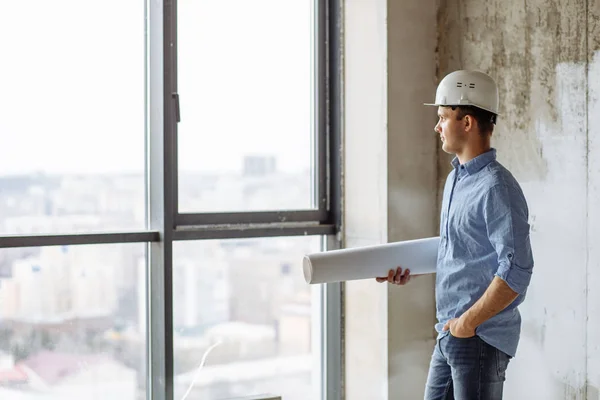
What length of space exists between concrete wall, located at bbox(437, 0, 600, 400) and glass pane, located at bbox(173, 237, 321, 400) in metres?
0.95

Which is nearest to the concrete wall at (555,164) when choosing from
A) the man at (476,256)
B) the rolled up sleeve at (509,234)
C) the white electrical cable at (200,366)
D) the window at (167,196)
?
the man at (476,256)

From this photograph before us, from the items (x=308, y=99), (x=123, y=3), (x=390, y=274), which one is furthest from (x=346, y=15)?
(x=390, y=274)

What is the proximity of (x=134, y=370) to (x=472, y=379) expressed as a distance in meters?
1.43

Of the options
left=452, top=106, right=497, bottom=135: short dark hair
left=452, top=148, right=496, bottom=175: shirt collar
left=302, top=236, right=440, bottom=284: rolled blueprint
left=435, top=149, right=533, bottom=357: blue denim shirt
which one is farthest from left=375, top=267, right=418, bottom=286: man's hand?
left=452, top=106, right=497, bottom=135: short dark hair

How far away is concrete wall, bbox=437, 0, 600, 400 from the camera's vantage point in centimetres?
257

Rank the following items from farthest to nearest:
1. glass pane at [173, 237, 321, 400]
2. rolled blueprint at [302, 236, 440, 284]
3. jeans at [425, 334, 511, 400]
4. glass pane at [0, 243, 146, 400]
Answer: glass pane at [173, 237, 321, 400], glass pane at [0, 243, 146, 400], rolled blueprint at [302, 236, 440, 284], jeans at [425, 334, 511, 400]

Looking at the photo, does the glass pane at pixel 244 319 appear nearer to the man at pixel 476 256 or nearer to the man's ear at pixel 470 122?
the man at pixel 476 256

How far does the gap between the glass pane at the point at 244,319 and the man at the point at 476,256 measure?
106 cm

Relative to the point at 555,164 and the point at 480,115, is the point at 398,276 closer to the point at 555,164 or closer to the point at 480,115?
the point at 480,115

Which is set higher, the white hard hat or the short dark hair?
the white hard hat

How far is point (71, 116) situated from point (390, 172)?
50.5 inches

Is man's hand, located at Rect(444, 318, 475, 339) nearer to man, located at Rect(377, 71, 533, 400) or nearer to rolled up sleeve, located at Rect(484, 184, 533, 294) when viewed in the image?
man, located at Rect(377, 71, 533, 400)

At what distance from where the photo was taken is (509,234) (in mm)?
2088

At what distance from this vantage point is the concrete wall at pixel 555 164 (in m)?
2.57
